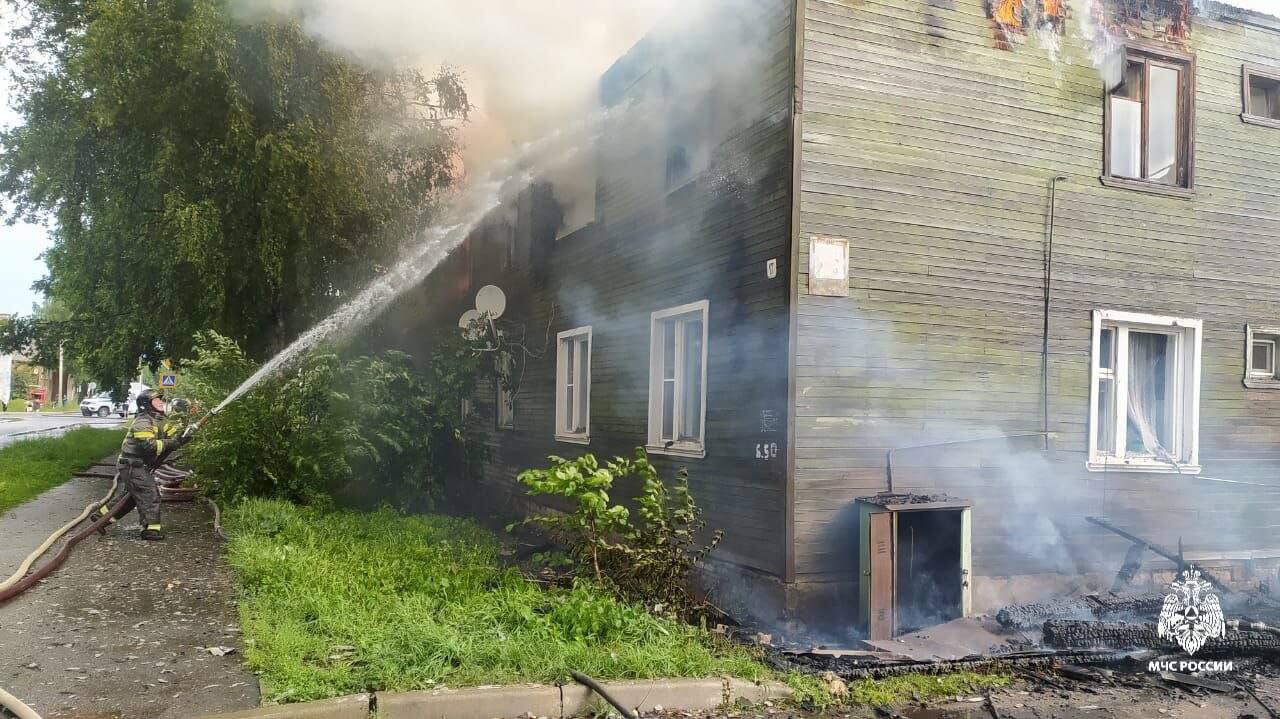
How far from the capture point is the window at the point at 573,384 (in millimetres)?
11891

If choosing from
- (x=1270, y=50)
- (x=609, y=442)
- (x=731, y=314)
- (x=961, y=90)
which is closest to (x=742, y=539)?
(x=731, y=314)

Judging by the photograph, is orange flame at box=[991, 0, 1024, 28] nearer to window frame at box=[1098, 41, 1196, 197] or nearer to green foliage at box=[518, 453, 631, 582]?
window frame at box=[1098, 41, 1196, 197]

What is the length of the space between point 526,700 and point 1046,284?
6.48 m

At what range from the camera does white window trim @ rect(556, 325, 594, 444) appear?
1151 cm

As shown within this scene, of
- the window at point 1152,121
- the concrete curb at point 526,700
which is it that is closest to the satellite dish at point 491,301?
the window at point 1152,121

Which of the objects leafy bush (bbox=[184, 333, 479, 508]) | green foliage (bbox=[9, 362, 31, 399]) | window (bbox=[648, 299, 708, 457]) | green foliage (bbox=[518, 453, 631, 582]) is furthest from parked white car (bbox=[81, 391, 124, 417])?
green foliage (bbox=[518, 453, 631, 582])

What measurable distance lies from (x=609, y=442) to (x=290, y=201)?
276 inches

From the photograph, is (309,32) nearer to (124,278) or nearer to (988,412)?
(124,278)

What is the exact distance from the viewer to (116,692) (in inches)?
193

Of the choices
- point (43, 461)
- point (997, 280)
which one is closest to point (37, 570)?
point (997, 280)

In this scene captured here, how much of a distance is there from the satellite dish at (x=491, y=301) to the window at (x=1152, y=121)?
27.3 ft

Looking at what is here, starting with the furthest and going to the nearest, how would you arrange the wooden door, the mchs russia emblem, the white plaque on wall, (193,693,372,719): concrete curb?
the white plaque on wall, the wooden door, the mchs russia emblem, (193,693,372,719): concrete curb

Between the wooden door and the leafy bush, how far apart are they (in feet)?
22.9

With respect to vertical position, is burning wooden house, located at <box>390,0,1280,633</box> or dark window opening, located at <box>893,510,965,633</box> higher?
burning wooden house, located at <box>390,0,1280,633</box>
